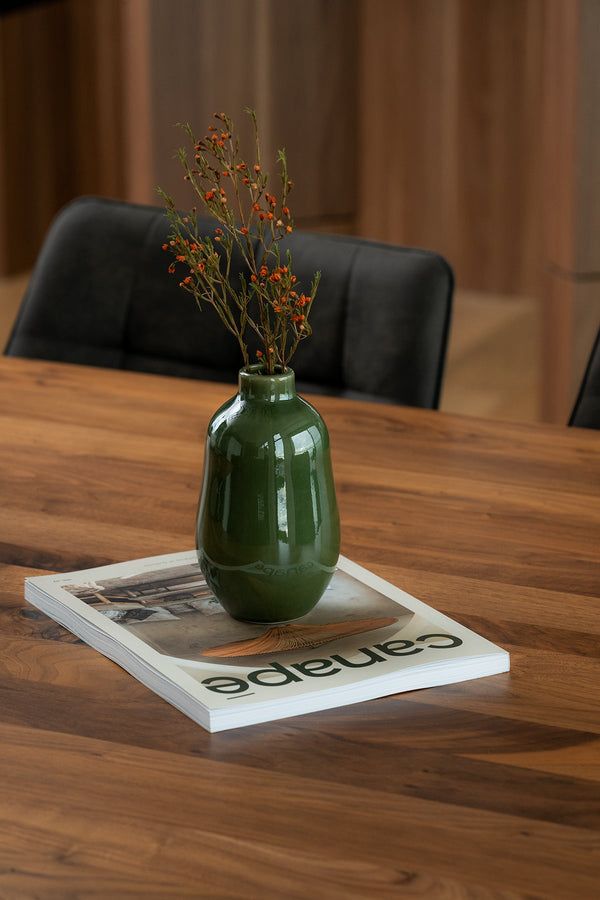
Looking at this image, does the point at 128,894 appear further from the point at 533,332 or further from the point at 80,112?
the point at 80,112

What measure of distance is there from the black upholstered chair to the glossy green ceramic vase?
2.61 ft

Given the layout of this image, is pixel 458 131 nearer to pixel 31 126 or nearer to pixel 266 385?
pixel 31 126

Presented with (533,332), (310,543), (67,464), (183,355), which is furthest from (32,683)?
(533,332)

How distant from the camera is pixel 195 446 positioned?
1.57 metres

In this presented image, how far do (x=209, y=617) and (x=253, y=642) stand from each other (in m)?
0.06

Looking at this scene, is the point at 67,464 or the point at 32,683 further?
the point at 67,464

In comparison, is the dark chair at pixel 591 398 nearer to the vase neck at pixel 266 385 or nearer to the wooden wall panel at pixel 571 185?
the vase neck at pixel 266 385

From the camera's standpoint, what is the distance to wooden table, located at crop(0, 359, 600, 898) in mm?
777

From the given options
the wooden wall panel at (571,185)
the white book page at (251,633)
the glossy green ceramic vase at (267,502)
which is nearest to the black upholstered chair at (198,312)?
the white book page at (251,633)

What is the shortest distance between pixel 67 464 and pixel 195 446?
0.52ft

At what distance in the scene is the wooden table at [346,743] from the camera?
78cm

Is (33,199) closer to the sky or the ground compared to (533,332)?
closer to the sky

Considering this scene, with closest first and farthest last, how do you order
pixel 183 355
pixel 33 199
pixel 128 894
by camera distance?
pixel 128 894 < pixel 183 355 < pixel 33 199

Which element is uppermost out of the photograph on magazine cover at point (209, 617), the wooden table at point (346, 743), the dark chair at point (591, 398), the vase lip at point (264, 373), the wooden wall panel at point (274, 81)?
the wooden wall panel at point (274, 81)
